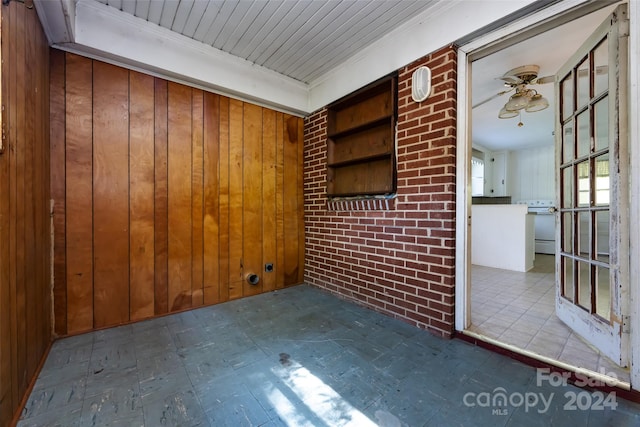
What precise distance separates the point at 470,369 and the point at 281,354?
1.17 metres

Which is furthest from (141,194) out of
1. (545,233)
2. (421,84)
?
(545,233)

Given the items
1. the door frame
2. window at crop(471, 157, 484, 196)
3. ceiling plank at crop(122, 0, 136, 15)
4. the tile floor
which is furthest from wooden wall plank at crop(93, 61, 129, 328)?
window at crop(471, 157, 484, 196)

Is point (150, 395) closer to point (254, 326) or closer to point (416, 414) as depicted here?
point (254, 326)

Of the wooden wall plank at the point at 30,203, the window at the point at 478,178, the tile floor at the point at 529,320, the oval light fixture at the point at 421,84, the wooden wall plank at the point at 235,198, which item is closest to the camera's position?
the wooden wall plank at the point at 30,203

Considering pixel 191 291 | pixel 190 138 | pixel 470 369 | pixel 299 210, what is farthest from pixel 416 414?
pixel 190 138

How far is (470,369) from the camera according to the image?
4.94ft

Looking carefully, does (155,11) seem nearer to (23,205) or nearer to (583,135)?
(23,205)

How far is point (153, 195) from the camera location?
2236mm

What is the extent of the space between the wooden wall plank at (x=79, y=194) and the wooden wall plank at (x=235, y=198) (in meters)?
1.11

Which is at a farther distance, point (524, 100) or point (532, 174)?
point (532, 174)

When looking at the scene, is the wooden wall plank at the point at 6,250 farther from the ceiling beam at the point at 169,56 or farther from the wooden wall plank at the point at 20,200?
the ceiling beam at the point at 169,56

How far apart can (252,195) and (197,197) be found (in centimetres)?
58

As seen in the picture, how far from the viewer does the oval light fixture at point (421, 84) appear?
6.48ft

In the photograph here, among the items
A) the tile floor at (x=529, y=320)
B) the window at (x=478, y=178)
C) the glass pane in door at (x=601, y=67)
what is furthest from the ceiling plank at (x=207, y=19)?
the window at (x=478, y=178)
